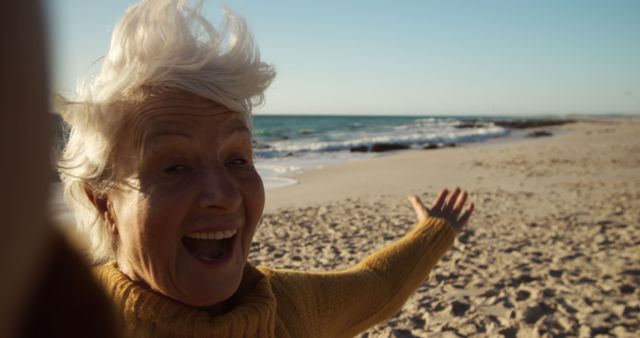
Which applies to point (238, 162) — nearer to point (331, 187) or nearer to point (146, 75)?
point (146, 75)

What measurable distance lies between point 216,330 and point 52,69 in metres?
0.73

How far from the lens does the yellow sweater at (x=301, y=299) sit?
4.10ft

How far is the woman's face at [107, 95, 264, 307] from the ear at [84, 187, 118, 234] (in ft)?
0.13

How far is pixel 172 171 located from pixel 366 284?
1017mm

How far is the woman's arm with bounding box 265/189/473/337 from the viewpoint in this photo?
5.60 feet

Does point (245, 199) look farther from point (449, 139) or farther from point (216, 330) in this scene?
point (449, 139)

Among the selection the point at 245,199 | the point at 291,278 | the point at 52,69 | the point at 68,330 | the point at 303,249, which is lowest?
the point at 303,249

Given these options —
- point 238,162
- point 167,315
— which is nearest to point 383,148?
point 238,162

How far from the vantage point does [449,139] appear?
102ft

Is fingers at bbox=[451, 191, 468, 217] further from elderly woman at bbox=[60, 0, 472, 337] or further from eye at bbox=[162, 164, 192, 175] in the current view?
eye at bbox=[162, 164, 192, 175]

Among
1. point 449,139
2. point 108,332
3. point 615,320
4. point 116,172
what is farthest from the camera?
point 449,139

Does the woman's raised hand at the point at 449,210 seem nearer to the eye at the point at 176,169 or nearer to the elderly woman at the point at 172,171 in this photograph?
the elderly woman at the point at 172,171

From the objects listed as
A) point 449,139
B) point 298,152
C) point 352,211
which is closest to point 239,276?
point 352,211

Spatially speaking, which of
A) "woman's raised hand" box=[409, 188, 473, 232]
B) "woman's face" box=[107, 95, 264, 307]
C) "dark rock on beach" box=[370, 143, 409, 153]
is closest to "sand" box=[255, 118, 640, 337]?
"woman's raised hand" box=[409, 188, 473, 232]
